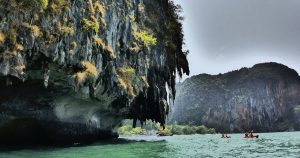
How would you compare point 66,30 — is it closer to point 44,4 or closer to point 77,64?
point 44,4

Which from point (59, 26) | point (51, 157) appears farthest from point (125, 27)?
point (51, 157)

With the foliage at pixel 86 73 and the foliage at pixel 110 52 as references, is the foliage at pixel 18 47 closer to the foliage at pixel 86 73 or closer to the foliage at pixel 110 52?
the foliage at pixel 86 73

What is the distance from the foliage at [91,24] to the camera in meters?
26.2

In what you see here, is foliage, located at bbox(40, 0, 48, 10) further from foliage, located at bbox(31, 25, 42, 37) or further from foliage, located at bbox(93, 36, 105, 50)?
foliage, located at bbox(93, 36, 105, 50)

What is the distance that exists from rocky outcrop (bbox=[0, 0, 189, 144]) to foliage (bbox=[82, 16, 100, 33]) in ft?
0.23

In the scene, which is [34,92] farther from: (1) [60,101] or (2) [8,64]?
(2) [8,64]

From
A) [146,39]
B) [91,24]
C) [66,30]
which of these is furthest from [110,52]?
[146,39]

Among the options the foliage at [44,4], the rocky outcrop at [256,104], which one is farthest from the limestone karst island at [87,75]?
the rocky outcrop at [256,104]

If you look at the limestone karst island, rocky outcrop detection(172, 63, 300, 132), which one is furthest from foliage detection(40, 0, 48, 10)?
rocky outcrop detection(172, 63, 300, 132)

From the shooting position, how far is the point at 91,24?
26422 mm

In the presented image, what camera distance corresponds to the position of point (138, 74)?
3447 cm

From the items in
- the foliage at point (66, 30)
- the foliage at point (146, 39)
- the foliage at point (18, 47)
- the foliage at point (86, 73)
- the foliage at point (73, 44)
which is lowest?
the foliage at point (86, 73)

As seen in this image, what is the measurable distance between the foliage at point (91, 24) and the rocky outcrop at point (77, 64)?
0.23 feet

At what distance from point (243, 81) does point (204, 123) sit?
31914mm
